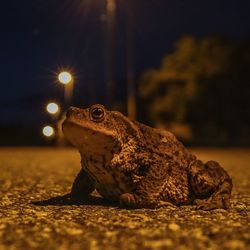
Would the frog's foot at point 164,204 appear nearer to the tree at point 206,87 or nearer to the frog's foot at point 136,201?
the frog's foot at point 136,201

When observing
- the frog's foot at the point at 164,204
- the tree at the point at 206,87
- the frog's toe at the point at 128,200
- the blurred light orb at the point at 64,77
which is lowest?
the frog's foot at the point at 164,204

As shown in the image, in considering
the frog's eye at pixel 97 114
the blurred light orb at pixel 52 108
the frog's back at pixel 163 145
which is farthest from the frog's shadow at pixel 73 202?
the blurred light orb at pixel 52 108

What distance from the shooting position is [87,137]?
5.79m

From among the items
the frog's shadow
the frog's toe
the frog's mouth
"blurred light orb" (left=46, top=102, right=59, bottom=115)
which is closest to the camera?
the frog's mouth

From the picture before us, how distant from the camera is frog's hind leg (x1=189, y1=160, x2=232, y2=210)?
21.0ft

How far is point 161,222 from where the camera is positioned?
5.30 metres

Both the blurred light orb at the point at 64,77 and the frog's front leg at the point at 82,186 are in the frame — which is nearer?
the frog's front leg at the point at 82,186

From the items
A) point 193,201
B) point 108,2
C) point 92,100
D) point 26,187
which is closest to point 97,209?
point 193,201

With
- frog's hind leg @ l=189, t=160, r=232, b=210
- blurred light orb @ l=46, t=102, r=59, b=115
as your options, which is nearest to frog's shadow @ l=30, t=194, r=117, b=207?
frog's hind leg @ l=189, t=160, r=232, b=210

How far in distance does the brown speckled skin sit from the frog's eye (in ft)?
0.04

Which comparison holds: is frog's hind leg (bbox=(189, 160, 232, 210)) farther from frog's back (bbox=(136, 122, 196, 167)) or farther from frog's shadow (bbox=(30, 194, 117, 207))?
frog's shadow (bbox=(30, 194, 117, 207))

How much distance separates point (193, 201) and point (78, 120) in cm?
182

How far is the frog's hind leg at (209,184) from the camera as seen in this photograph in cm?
639

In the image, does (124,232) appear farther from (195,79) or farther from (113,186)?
(195,79)
